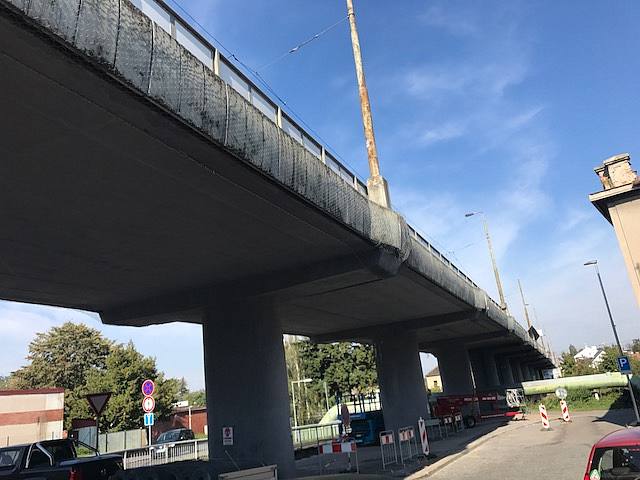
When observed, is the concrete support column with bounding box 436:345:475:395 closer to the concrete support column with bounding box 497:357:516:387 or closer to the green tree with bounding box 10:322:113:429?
the concrete support column with bounding box 497:357:516:387

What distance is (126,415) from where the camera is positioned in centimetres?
4634

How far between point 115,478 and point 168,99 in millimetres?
9260

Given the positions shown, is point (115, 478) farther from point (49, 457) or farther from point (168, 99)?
point (168, 99)

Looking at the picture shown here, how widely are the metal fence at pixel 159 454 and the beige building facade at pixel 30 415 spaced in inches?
766

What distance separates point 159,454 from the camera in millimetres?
22734

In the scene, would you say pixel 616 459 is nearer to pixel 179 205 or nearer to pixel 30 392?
pixel 179 205

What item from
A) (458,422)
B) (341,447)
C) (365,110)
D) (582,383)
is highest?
(365,110)

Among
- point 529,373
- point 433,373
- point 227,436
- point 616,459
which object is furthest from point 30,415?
point 433,373

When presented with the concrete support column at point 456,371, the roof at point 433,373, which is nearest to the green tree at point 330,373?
the concrete support column at point 456,371

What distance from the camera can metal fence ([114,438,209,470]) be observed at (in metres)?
22.0

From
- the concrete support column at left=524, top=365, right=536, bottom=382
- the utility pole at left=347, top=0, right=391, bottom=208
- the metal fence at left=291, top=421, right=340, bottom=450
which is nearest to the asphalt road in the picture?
the utility pole at left=347, top=0, right=391, bottom=208

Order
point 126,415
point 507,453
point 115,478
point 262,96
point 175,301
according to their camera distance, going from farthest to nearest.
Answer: point 126,415, point 507,453, point 175,301, point 115,478, point 262,96

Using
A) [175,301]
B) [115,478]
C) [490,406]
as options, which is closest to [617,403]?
[490,406]

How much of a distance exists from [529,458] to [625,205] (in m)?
10.3
